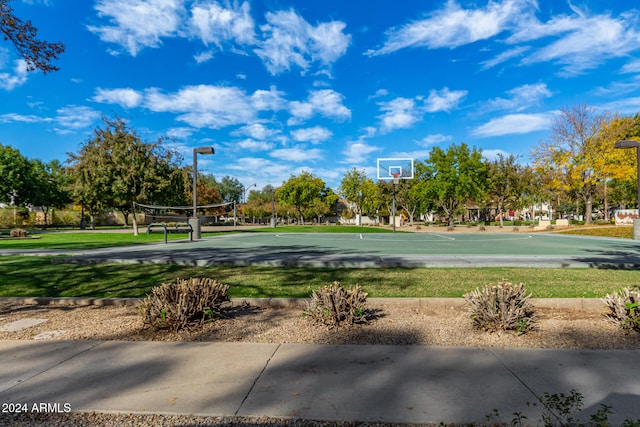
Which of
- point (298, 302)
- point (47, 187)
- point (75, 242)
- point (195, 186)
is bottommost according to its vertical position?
point (75, 242)

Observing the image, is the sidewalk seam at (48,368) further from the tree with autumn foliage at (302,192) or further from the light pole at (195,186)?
the tree with autumn foliage at (302,192)

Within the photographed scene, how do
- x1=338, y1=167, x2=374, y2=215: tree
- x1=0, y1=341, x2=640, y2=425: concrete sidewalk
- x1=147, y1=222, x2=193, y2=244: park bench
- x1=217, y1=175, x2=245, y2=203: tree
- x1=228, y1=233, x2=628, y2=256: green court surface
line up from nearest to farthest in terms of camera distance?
x1=0, y1=341, x2=640, y2=425: concrete sidewalk
x1=228, y1=233, x2=628, y2=256: green court surface
x1=147, y1=222, x2=193, y2=244: park bench
x1=338, y1=167, x2=374, y2=215: tree
x1=217, y1=175, x2=245, y2=203: tree

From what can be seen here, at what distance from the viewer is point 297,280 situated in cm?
858

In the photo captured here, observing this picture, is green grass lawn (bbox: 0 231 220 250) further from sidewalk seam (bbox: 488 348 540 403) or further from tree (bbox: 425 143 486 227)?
tree (bbox: 425 143 486 227)

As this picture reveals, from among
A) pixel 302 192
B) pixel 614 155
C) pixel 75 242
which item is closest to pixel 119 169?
pixel 75 242

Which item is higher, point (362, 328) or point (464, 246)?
point (362, 328)

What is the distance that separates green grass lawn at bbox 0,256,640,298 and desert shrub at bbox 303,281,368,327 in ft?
5.21

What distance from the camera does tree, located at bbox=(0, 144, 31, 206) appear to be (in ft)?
153

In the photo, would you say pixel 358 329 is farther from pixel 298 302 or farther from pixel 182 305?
pixel 182 305

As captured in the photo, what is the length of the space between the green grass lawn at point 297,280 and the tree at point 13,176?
155 feet

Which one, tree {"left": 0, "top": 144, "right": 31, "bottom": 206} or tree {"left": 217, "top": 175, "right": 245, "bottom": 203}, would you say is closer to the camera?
tree {"left": 0, "top": 144, "right": 31, "bottom": 206}

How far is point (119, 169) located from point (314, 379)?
27464 millimetres

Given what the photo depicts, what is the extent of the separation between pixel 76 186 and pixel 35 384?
27335 millimetres

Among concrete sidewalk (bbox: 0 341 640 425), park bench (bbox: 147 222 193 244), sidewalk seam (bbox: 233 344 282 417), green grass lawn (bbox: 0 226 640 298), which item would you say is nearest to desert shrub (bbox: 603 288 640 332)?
concrete sidewalk (bbox: 0 341 640 425)
